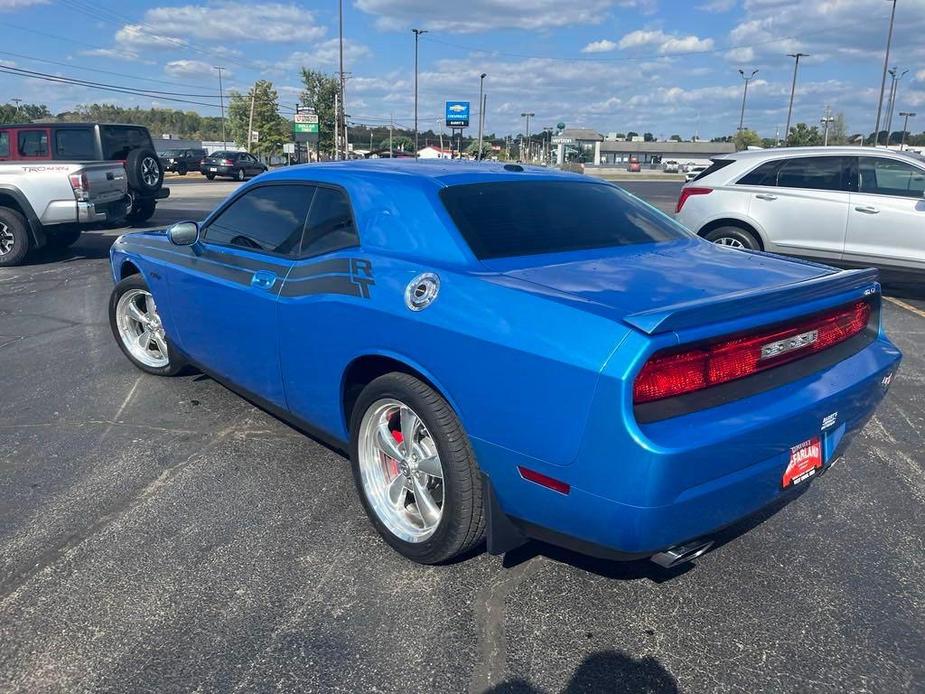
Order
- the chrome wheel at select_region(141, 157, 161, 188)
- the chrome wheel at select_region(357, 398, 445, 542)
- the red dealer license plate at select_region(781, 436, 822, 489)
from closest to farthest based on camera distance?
the red dealer license plate at select_region(781, 436, 822, 489) → the chrome wheel at select_region(357, 398, 445, 542) → the chrome wheel at select_region(141, 157, 161, 188)

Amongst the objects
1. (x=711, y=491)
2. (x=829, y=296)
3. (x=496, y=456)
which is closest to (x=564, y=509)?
(x=496, y=456)

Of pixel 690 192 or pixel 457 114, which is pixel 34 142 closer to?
pixel 690 192

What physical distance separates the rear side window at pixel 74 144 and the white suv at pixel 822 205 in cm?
904

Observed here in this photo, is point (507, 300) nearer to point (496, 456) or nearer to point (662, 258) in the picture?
point (496, 456)

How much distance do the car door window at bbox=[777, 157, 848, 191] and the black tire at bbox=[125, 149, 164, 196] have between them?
9.41 m

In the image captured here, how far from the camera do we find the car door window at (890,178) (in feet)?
25.7

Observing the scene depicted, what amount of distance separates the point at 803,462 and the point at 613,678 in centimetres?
99

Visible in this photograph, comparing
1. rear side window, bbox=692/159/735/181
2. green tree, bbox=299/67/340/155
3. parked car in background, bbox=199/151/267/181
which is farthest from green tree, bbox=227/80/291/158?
rear side window, bbox=692/159/735/181

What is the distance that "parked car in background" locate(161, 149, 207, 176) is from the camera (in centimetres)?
4481

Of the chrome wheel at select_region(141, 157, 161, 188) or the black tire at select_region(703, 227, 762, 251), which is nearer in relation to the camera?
the black tire at select_region(703, 227, 762, 251)

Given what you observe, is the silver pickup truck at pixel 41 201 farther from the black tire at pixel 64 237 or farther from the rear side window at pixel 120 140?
the rear side window at pixel 120 140

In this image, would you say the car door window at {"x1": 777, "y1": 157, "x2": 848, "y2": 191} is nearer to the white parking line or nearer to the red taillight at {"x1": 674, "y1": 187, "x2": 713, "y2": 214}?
the red taillight at {"x1": 674, "y1": 187, "x2": 713, "y2": 214}

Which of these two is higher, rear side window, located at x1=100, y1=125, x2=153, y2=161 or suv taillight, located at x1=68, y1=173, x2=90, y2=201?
rear side window, located at x1=100, y1=125, x2=153, y2=161

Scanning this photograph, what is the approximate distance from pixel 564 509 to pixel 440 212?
1333 millimetres
